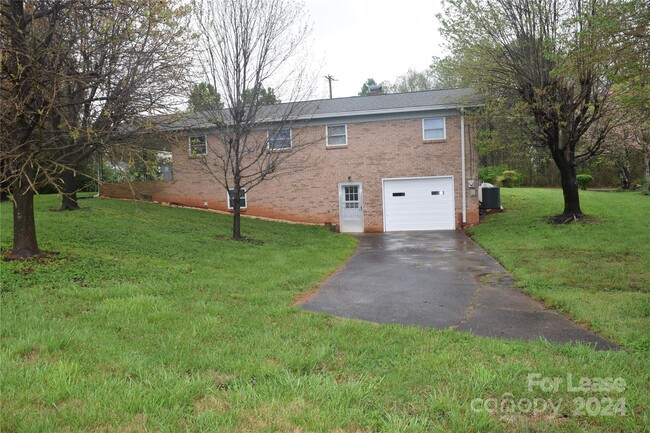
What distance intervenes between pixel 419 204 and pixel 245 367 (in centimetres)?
1545

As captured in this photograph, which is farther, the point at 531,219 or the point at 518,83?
the point at 531,219

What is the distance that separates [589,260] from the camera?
9.27m

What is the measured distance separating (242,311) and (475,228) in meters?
12.7

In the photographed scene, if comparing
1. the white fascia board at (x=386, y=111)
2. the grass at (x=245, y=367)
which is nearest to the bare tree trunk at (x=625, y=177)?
the white fascia board at (x=386, y=111)

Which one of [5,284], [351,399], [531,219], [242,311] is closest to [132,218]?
[5,284]

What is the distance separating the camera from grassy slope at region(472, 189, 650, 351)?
17.9ft

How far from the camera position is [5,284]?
619cm

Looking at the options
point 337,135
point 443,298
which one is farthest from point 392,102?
point 443,298

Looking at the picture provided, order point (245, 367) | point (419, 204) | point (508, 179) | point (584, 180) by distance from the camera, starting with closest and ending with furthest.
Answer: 1. point (245, 367)
2. point (419, 204)
3. point (584, 180)
4. point (508, 179)

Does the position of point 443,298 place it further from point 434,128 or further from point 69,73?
point 434,128

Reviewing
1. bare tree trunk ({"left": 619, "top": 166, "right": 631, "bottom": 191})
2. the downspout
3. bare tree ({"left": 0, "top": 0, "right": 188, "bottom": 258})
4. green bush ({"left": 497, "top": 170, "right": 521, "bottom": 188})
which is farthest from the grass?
bare tree trunk ({"left": 619, "top": 166, "right": 631, "bottom": 191})

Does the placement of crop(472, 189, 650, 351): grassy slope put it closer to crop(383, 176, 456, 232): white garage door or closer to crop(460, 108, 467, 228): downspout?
crop(460, 108, 467, 228): downspout

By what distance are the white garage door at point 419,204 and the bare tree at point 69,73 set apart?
464 inches

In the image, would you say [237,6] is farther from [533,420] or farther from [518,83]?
[533,420]
